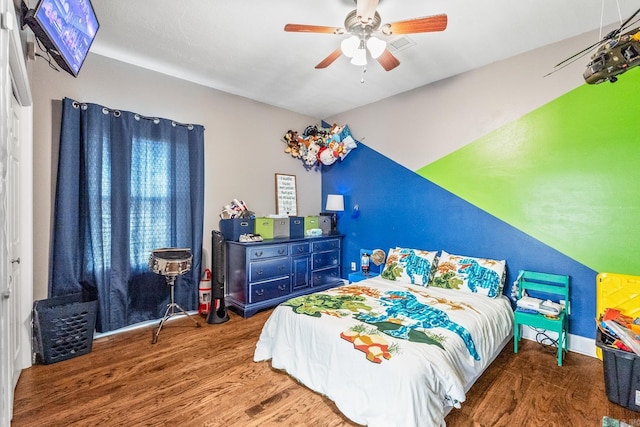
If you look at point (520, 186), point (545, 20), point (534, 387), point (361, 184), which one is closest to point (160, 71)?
point (361, 184)

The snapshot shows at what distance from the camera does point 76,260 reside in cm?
275

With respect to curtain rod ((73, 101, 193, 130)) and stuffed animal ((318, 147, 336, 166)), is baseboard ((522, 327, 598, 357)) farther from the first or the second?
curtain rod ((73, 101, 193, 130))

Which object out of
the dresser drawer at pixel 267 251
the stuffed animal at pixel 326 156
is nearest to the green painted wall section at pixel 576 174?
the stuffed animal at pixel 326 156

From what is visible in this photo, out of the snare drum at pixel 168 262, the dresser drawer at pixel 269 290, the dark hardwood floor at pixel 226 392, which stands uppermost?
the snare drum at pixel 168 262

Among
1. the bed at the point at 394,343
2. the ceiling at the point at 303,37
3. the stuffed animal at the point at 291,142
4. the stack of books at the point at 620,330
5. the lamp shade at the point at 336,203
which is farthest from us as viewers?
the stuffed animal at the point at 291,142

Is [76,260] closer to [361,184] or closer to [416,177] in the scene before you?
[361,184]

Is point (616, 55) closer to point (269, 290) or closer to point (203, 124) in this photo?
point (269, 290)

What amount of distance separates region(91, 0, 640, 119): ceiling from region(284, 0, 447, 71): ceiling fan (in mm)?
179

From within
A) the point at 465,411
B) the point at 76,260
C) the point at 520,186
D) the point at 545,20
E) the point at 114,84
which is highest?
the point at 545,20

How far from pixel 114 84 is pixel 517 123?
4.09 m

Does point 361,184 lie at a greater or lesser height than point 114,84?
lesser

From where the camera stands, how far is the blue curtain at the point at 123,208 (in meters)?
2.69

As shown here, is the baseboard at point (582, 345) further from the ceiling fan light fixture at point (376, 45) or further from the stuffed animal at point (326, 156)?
the stuffed animal at point (326, 156)

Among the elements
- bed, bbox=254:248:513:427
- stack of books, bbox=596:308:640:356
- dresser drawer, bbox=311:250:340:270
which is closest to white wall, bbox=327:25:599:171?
bed, bbox=254:248:513:427
